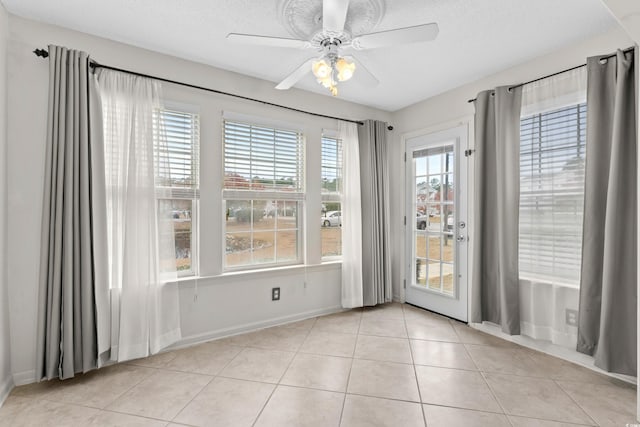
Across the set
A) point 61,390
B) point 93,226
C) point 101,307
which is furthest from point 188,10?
point 61,390

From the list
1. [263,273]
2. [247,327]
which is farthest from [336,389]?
[263,273]

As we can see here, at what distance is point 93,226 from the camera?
222 cm

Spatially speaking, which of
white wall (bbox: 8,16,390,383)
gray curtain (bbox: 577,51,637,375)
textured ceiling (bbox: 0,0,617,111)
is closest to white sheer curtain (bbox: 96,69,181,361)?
white wall (bbox: 8,16,390,383)

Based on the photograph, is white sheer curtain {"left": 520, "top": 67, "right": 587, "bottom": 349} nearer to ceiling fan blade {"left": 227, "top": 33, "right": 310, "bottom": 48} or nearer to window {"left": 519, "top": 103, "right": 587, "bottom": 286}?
window {"left": 519, "top": 103, "right": 587, "bottom": 286}

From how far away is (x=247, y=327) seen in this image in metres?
3.05

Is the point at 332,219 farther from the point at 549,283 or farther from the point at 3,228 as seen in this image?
the point at 3,228

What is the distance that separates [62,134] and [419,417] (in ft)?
9.68

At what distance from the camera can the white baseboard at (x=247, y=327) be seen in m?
2.74

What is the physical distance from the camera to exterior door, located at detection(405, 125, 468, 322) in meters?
3.33

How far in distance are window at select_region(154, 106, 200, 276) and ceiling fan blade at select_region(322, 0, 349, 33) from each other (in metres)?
1.59

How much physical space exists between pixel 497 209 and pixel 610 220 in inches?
32.3

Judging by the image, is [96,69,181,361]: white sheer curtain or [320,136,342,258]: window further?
[320,136,342,258]: window

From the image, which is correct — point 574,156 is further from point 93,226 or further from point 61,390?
point 61,390

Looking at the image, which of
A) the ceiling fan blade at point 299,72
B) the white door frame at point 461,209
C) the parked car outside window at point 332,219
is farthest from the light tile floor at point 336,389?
the ceiling fan blade at point 299,72
